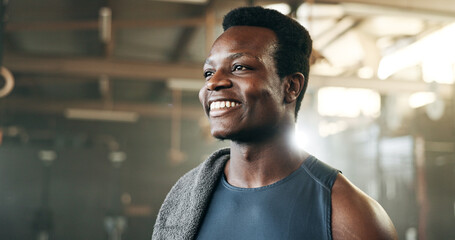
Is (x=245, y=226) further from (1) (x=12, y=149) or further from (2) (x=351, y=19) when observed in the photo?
(1) (x=12, y=149)

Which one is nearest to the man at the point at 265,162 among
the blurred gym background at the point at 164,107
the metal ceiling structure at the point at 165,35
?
the blurred gym background at the point at 164,107

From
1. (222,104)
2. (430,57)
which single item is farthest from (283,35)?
(430,57)

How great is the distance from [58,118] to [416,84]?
659 centimetres

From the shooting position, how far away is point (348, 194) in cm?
A: 100

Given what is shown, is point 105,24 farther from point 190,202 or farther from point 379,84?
point 190,202

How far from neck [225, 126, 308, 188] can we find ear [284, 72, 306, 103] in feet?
0.28

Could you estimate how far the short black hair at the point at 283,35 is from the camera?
1107mm

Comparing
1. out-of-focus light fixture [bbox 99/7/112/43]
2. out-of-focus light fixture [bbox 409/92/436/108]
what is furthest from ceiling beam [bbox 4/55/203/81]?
out-of-focus light fixture [bbox 409/92/436/108]

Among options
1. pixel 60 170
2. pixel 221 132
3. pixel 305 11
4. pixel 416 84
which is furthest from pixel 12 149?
pixel 221 132

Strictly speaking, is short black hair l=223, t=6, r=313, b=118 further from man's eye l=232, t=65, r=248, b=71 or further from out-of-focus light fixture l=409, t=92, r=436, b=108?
out-of-focus light fixture l=409, t=92, r=436, b=108

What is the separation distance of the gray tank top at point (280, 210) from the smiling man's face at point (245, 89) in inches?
5.7

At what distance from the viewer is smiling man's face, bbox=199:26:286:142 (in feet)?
3.42

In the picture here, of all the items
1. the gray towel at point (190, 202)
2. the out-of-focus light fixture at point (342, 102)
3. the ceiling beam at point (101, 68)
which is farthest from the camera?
the out-of-focus light fixture at point (342, 102)

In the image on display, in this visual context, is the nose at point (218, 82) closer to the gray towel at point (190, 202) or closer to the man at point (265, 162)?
the man at point (265, 162)
